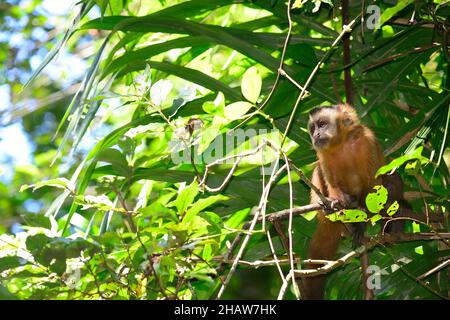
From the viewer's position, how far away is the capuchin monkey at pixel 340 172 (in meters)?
3.95

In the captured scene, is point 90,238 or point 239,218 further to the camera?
point 239,218

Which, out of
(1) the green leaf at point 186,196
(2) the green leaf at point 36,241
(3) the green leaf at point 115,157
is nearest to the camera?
(1) the green leaf at point 186,196

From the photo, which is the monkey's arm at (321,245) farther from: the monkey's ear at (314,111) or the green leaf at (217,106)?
the green leaf at (217,106)

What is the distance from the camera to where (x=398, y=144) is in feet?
12.3

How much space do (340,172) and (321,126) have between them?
18.8 inches

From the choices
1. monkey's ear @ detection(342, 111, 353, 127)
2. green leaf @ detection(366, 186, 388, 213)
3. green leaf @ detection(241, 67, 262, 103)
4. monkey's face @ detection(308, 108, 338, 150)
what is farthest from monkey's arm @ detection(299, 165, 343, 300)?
green leaf @ detection(241, 67, 262, 103)

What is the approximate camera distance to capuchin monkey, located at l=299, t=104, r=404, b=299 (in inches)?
155

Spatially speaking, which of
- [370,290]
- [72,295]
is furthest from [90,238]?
[370,290]

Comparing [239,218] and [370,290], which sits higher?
[239,218]

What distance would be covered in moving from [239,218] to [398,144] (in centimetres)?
102

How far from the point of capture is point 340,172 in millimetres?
4438

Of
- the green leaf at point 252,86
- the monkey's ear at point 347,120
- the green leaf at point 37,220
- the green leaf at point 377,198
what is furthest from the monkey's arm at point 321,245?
the green leaf at point 37,220
